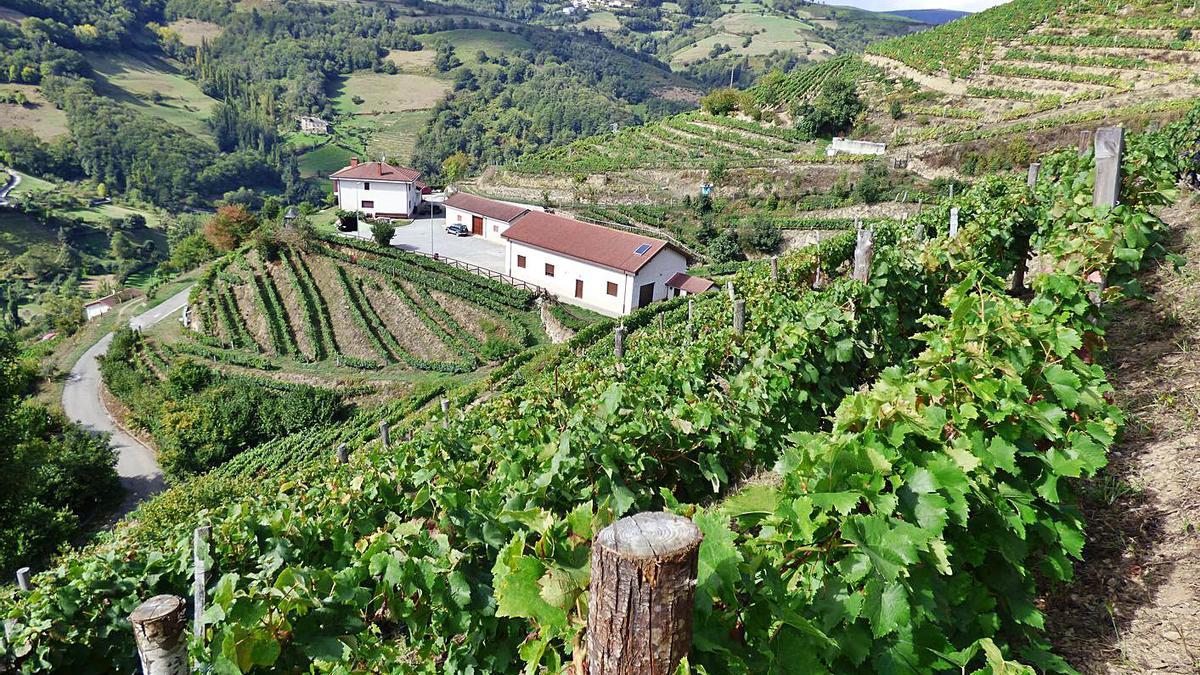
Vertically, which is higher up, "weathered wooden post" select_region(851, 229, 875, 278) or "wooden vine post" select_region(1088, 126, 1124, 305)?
"wooden vine post" select_region(1088, 126, 1124, 305)

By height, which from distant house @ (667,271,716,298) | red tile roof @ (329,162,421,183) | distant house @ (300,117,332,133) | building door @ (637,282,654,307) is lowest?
building door @ (637,282,654,307)

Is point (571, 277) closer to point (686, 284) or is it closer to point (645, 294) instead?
point (645, 294)

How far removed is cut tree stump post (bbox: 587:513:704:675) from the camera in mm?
1629

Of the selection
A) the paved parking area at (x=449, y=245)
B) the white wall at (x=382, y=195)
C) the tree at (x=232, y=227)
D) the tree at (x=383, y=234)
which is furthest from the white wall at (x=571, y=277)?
the tree at (x=232, y=227)

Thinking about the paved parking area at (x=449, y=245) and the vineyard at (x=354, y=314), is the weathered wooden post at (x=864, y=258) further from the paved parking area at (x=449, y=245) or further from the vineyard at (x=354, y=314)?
the paved parking area at (x=449, y=245)

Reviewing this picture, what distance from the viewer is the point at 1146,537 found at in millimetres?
3881

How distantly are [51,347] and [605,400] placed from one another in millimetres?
59449

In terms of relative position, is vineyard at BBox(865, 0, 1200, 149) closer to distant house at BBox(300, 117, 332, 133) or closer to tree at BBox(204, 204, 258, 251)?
tree at BBox(204, 204, 258, 251)

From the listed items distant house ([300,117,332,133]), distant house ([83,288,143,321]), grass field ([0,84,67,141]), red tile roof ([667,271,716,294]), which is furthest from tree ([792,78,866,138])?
grass field ([0,84,67,141])

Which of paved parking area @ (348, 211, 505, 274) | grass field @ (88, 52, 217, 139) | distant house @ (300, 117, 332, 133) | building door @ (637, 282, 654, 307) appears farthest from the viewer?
distant house @ (300, 117, 332, 133)

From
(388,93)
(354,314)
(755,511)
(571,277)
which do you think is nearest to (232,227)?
(354,314)

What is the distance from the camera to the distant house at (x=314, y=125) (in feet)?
534

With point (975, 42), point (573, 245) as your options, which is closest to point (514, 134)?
point (975, 42)

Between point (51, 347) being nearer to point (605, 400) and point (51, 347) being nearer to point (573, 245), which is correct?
point (573, 245)
